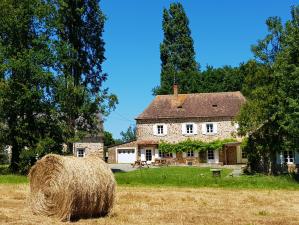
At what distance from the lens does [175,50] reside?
67.7m

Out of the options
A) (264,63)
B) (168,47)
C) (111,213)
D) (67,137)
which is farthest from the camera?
(168,47)

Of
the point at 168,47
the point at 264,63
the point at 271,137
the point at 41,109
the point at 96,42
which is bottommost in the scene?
the point at 271,137

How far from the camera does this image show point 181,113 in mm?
52875

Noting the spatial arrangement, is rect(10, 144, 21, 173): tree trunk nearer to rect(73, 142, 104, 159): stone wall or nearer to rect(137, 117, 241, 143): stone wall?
rect(73, 142, 104, 159): stone wall

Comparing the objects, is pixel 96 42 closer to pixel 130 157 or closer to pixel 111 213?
pixel 130 157

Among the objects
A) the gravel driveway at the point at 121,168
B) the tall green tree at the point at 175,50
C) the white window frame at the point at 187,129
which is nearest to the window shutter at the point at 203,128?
the white window frame at the point at 187,129

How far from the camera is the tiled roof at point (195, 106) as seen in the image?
52.1 meters

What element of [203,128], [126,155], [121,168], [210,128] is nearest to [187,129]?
[203,128]

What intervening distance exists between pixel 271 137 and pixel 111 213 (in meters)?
21.9

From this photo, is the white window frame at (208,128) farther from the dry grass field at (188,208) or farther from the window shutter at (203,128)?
the dry grass field at (188,208)

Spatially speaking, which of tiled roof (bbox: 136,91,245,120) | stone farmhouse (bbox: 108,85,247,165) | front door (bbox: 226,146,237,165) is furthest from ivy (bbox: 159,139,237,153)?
tiled roof (bbox: 136,91,245,120)

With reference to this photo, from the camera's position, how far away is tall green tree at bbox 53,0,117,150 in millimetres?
34094

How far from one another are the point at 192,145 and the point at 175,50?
20.6 meters

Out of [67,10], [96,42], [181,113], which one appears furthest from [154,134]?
[67,10]
